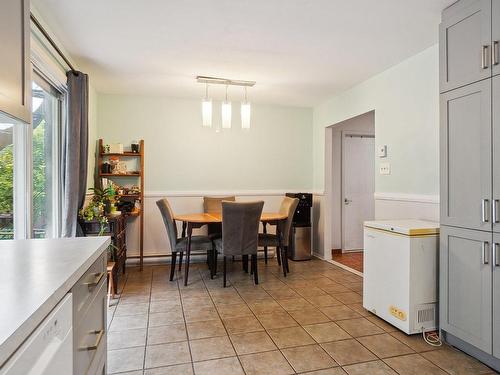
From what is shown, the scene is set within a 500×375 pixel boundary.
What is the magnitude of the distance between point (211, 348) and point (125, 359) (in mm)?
562

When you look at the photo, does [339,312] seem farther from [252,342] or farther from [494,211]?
[494,211]

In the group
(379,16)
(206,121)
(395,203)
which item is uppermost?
(379,16)

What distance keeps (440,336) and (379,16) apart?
2403 millimetres

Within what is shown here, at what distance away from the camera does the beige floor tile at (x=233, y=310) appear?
287 centimetres

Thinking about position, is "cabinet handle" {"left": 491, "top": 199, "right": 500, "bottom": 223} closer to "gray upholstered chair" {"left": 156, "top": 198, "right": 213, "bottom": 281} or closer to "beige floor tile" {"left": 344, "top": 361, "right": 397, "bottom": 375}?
"beige floor tile" {"left": 344, "top": 361, "right": 397, "bottom": 375}

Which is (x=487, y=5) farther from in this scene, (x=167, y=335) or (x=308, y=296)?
(x=167, y=335)

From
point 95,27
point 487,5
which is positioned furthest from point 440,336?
point 95,27

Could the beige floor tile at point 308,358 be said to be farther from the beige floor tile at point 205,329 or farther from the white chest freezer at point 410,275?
the white chest freezer at point 410,275

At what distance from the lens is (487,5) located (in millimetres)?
2025

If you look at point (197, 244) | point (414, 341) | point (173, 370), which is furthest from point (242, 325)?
point (197, 244)

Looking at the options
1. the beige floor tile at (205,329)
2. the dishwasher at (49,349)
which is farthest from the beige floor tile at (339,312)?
the dishwasher at (49,349)

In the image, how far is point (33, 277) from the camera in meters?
0.99

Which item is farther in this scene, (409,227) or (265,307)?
(265,307)

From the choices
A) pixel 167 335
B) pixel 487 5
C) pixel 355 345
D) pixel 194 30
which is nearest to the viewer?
pixel 487 5
